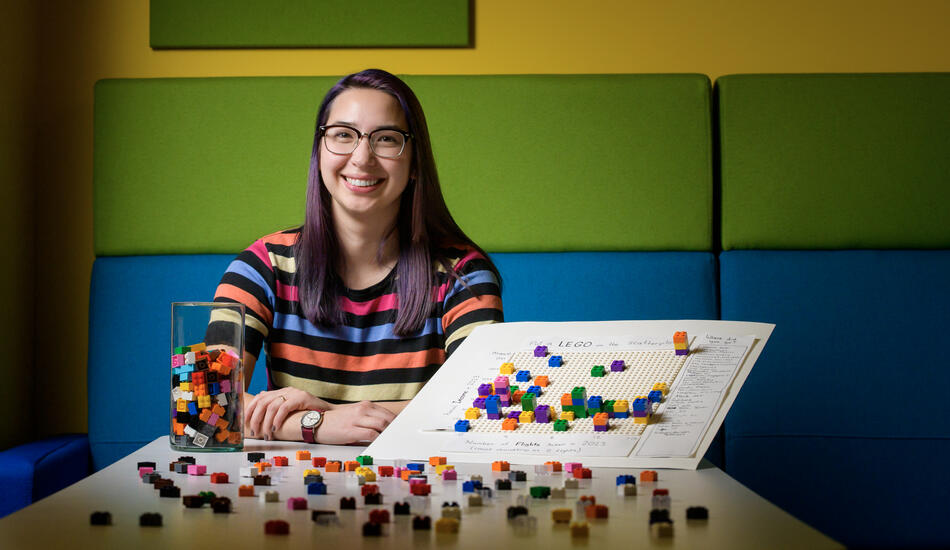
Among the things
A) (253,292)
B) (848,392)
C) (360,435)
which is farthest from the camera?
(848,392)

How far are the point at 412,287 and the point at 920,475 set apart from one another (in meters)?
1.17

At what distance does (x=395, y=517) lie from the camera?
0.76 m

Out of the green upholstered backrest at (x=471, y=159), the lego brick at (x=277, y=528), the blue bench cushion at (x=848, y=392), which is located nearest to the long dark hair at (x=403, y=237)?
the green upholstered backrest at (x=471, y=159)

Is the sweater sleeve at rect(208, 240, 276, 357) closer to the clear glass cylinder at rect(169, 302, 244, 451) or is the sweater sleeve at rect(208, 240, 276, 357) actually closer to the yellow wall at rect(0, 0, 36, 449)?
the clear glass cylinder at rect(169, 302, 244, 451)

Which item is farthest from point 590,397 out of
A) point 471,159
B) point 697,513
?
point 471,159

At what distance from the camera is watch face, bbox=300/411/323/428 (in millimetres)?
1237

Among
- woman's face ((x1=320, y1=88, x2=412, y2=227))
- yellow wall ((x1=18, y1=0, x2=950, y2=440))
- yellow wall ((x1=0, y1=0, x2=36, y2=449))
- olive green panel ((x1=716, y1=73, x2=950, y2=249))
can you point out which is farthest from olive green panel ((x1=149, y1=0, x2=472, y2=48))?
olive green panel ((x1=716, y1=73, x2=950, y2=249))

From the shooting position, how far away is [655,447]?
1016 mm

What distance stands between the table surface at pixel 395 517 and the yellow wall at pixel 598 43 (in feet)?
4.78

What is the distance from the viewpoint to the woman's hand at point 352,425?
1211 millimetres

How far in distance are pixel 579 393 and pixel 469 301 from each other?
632 mm

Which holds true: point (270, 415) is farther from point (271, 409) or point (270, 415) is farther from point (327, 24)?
point (327, 24)

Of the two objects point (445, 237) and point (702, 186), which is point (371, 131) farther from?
point (702, 186)

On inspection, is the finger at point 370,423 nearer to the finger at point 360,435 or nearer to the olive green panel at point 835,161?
the finger at point 360,435
